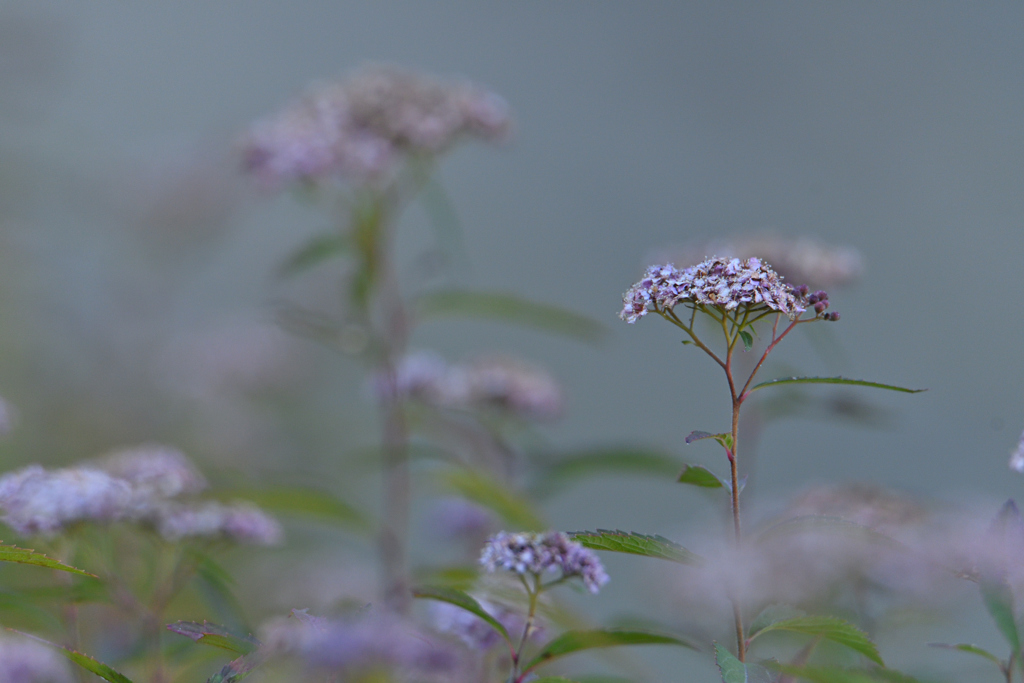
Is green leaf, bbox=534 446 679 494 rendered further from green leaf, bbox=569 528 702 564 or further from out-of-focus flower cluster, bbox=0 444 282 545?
green leaf, bbox=569 528 702 564

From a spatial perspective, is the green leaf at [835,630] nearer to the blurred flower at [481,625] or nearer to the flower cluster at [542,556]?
the flower cluster at [542,556]

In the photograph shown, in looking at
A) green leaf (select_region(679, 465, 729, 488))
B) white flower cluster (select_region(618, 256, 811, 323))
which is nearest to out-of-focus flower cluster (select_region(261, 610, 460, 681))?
green leaf (select_region(679, 465, 729, 488))

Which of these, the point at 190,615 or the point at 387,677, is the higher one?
the point at 190,615

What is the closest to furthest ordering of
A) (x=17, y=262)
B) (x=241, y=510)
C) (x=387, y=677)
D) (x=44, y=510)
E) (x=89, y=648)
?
(x=387, y=677)
(x=44, y=510)
(x=241, y=510)
(x=89, y=648)
(x=17, y=262)

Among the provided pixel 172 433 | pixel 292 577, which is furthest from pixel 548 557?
pixel 172 433

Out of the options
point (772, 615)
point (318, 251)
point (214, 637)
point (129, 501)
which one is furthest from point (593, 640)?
point (318, 251)

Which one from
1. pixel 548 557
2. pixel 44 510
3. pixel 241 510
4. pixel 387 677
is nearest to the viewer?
pixel 387 677

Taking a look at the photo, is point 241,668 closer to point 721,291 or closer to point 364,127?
point 721,291

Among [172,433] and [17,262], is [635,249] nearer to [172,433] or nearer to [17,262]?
[172,433]
